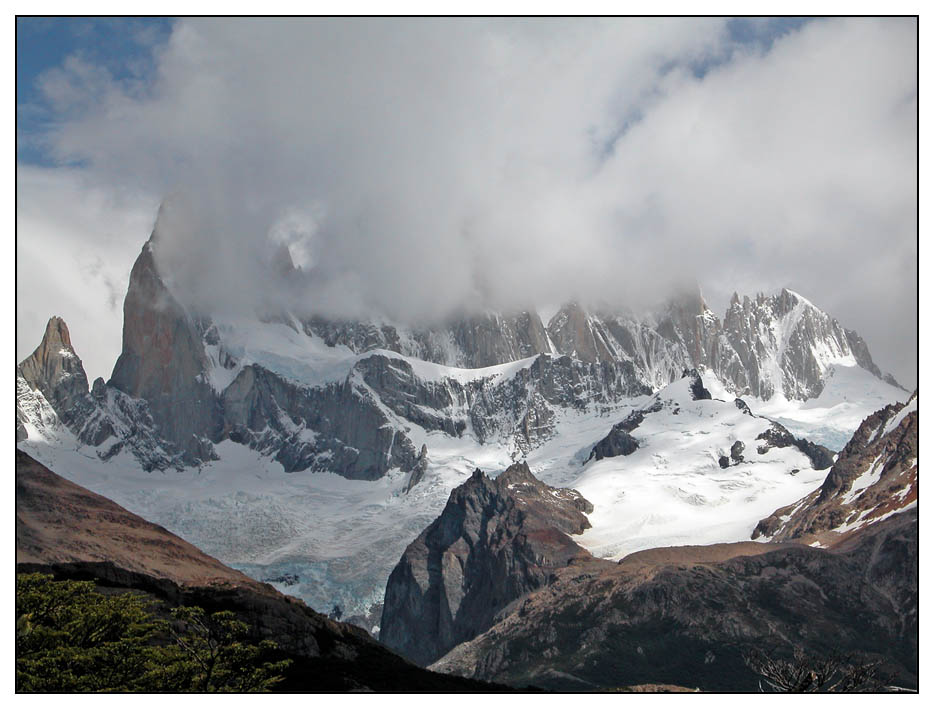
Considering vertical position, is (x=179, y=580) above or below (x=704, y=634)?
above

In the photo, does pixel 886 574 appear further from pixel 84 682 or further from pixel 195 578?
pixel 84 682

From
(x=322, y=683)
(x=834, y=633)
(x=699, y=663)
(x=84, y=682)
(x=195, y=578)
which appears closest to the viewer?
(x=84, y=682)

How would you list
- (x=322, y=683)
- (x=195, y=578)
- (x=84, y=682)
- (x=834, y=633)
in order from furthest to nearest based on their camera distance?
(x=834, y=633), (x=195, y=578), (x=322, y=683), (x=84, y=682)

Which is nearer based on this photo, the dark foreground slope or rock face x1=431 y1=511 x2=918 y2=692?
the dark foreground slope

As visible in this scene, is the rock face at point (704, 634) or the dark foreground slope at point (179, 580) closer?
the dark foreground slope at point (179, 580)

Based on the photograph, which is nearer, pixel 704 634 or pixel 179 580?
pixel 179 580

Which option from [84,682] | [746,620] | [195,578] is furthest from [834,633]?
[84,682]

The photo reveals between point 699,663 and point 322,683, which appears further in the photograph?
point 699,663
